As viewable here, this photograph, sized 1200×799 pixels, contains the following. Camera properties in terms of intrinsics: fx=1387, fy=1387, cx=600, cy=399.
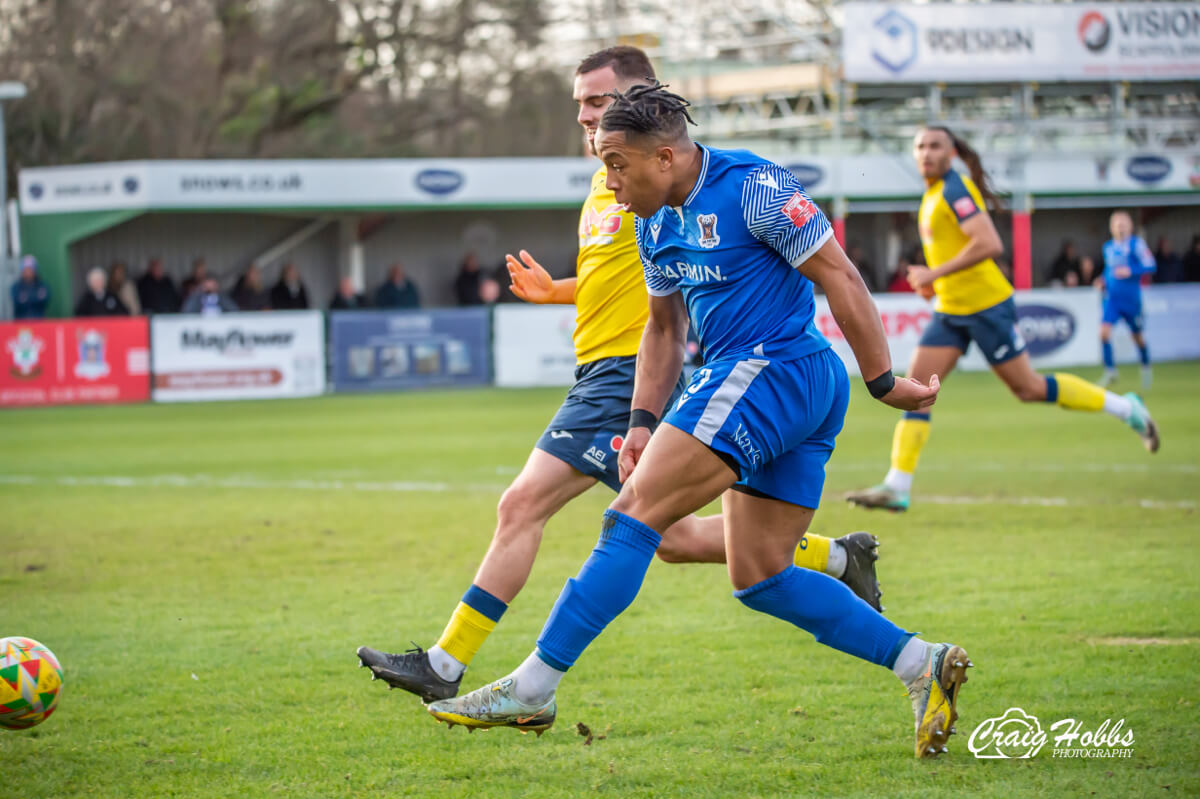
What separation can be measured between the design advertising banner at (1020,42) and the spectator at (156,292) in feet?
52.5

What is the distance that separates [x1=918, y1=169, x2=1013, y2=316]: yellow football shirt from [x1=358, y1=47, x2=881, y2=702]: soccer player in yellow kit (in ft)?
14.7

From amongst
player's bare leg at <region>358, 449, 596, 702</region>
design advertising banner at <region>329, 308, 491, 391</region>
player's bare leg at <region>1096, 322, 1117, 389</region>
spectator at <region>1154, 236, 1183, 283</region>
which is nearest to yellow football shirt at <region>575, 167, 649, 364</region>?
player's bare leg at <region>358, 449, 596, 702</region>

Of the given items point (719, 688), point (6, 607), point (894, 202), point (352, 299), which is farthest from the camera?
point (894, 202)

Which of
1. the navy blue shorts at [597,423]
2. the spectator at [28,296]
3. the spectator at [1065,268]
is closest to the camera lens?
the navy blue shorts at [597,423]

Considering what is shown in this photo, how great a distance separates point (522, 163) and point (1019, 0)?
1387 centimetres

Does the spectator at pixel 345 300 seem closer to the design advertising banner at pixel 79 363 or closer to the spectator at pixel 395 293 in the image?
the spectator at pixel 395 293

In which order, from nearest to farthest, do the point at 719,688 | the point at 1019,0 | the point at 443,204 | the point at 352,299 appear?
the point at 719,688, the point at 352,299, the point at 443,204, the point at 1019,0

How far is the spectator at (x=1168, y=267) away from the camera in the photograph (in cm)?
3170

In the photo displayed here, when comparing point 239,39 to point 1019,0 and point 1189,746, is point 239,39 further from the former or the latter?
point 1189,746

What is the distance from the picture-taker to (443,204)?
3005 centimetres

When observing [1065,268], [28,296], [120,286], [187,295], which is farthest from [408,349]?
[1065,268]

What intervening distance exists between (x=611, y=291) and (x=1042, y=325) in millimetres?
20731

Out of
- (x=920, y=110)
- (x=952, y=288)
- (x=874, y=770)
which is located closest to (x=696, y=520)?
(x=874, y=770)

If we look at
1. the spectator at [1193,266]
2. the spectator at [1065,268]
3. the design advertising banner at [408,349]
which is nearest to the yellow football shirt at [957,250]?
the design advertising banner at [408,349]
